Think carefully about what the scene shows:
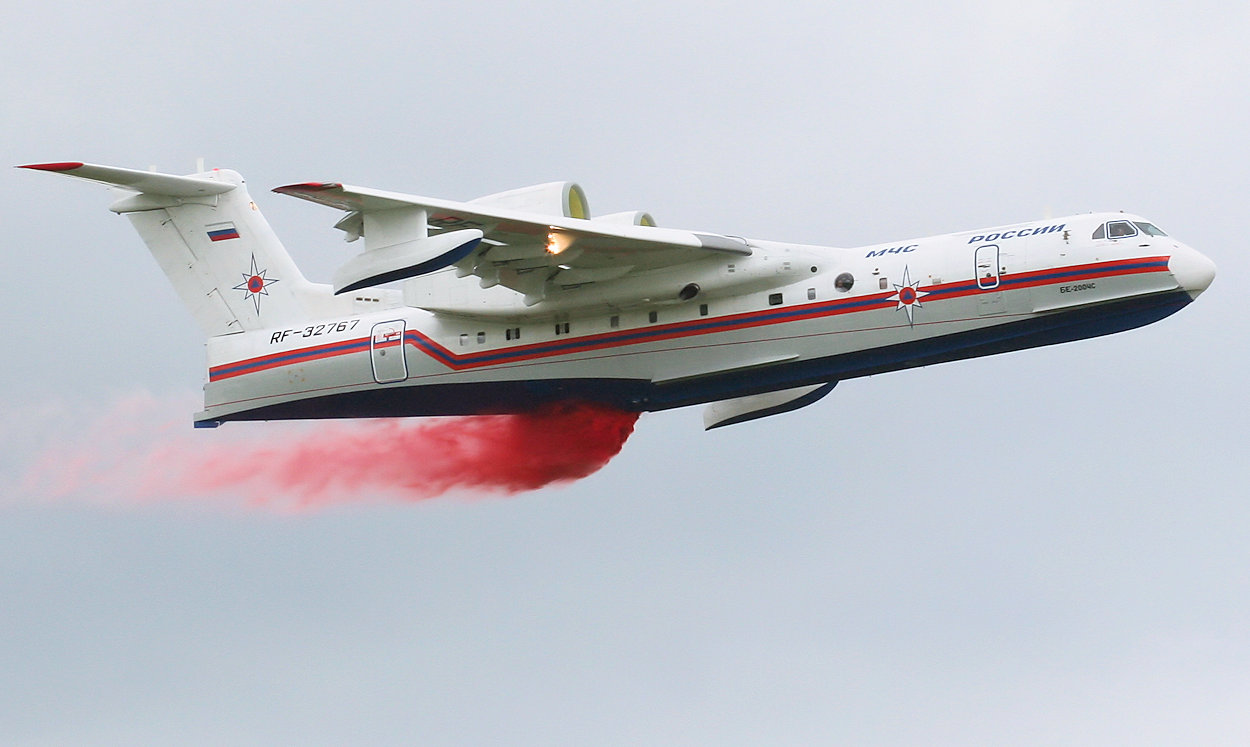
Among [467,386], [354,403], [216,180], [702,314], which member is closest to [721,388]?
[702,314]

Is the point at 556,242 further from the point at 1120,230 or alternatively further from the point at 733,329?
the point at 1120,230

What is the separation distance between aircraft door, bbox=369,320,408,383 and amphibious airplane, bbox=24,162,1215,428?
0.08 ft

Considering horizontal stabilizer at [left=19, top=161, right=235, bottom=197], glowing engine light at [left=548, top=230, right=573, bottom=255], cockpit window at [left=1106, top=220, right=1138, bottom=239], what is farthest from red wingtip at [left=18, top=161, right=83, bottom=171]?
cockpit window at [left=1106, top=220, right=1138, bottom=239]

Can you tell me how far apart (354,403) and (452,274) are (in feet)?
6.44

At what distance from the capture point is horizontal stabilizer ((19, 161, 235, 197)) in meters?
19.0

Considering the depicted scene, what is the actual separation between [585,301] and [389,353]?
231cm

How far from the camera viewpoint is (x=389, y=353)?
66.2 ft

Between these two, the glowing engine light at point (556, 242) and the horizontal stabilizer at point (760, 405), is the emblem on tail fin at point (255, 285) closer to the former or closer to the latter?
the glowing engine light at point (556, 242)

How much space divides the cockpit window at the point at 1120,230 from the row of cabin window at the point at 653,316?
83.1 inches

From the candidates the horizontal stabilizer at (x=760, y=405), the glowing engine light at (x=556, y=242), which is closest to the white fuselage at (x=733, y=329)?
the glowing engine light at (x=556, y=242)

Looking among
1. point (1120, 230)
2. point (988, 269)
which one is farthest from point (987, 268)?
point (1120, 230)

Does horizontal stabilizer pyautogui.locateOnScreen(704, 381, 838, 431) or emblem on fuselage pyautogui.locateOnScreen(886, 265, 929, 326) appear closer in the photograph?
emblem on fuselage pyautogui.locateOnScreen(886, 265, 929, 326)

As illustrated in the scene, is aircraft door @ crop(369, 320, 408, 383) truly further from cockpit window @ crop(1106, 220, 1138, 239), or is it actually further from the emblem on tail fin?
cockpit window @ crop(1106, 220, 1138, 239)

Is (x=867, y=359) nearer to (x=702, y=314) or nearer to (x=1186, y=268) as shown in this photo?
(x=702, y=314)
